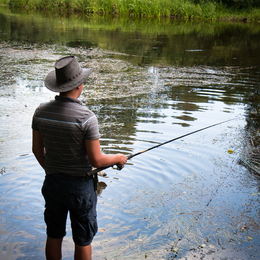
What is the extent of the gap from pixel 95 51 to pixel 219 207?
11.9 meters

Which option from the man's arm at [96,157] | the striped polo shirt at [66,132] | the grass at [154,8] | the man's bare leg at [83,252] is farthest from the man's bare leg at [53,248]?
the grass at [154,8]

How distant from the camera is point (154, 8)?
115 feet

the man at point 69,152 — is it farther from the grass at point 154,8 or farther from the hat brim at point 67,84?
the grass at point 154,8

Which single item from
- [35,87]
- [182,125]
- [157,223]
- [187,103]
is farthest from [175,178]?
[35,87]

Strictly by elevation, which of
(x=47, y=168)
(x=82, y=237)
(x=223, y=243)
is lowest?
(x=223, y=243)

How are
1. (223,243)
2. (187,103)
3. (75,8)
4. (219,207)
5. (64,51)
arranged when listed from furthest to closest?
(75,8), (64,51), (187,103), (219,207), (223,243)

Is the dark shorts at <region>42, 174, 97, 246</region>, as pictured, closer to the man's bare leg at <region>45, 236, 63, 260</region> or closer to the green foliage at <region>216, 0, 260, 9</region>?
the man's bare leg at <region>45, 236, 63, 260</region>

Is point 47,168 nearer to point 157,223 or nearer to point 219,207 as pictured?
point 157,223

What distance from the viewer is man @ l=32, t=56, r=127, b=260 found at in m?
2.27

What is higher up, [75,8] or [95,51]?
[75,8]

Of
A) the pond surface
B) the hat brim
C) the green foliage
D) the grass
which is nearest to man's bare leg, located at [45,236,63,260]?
the pond surface

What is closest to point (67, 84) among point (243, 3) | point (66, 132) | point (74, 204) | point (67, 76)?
point (67, 76)

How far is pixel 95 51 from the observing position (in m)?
14.6

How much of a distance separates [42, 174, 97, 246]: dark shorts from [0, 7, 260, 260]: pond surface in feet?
2.23
